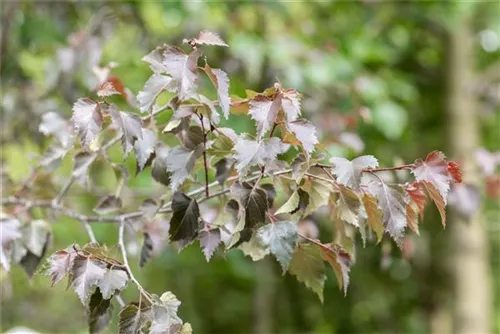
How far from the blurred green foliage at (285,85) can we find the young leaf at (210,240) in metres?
0.32

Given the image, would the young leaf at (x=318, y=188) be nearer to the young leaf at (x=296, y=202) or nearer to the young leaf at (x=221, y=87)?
the young leaf at (x=296, y=202)

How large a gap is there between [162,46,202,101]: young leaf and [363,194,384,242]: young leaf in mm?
330

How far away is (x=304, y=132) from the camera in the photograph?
1.06m

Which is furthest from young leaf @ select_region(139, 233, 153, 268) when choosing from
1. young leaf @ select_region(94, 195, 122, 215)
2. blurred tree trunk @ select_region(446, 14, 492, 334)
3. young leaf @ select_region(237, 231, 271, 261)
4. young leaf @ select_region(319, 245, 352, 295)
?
blurred tree trunk @ select_region(446, 14, 492, 334)

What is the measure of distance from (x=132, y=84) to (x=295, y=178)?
2084mm

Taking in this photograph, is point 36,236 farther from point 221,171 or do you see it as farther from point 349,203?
point 349,203

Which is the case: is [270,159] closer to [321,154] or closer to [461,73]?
[321,154]

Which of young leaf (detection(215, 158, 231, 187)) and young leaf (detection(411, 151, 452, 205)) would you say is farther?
young leaf (detection(215, 158, 231, 187))

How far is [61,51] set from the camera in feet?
7.59

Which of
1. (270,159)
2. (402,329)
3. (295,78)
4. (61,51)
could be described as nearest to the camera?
(270,159)

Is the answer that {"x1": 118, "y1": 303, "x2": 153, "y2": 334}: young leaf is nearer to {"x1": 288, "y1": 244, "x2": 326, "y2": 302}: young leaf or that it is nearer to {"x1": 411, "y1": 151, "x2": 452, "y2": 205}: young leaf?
{"x1": 288, "y1": 244, "x2": 326, "y2": 302}: young leaf

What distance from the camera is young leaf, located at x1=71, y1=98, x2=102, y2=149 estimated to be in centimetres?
105

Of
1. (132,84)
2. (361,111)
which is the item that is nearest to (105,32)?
(132,84)

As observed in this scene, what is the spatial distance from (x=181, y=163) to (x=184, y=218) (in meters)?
0.09
